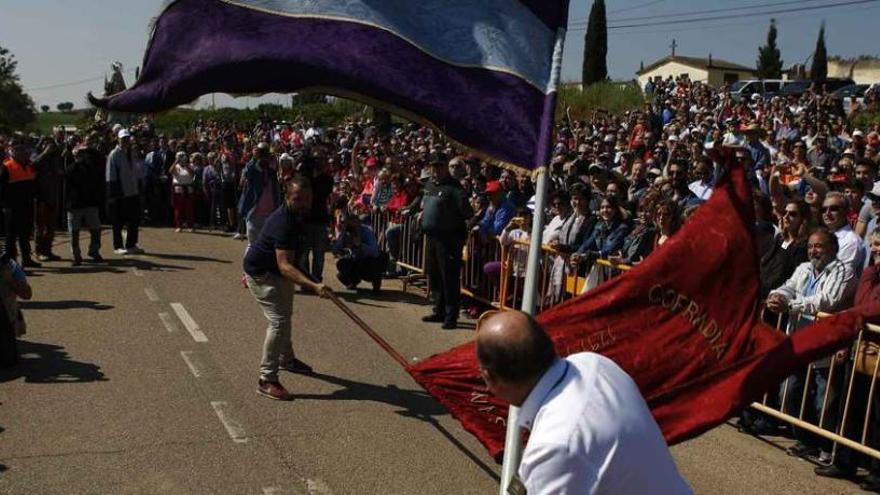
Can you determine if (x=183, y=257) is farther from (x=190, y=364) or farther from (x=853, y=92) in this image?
(x=853, y=92)

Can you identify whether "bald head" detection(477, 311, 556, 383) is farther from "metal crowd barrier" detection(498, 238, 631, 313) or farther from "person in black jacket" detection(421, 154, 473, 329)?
"person in black jacket" detection(421, 154, 473, 329)

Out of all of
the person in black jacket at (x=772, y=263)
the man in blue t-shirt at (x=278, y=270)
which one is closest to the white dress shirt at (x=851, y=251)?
the person in black jacket at (x=772, y=263)

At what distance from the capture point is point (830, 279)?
22.8 feet

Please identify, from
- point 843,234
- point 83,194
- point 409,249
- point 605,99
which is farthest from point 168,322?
point 605,99

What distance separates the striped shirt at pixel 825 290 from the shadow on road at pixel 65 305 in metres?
7.81

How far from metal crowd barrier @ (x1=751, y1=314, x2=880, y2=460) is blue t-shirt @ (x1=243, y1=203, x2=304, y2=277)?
385 cm

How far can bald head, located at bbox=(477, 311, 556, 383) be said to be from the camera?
2.63 meters

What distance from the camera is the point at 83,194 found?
1426 cm

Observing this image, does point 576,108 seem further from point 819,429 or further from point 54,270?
point 819,429

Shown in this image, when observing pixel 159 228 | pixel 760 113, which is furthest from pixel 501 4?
pixel 760 113

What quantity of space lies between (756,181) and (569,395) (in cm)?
982

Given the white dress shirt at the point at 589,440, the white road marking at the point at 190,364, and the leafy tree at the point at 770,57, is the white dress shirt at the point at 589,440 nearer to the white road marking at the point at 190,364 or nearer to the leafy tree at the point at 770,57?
the white road marking at the point at 190,364

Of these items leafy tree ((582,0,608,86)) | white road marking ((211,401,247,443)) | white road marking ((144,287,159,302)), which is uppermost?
leafy tree ((582,0,608,86))

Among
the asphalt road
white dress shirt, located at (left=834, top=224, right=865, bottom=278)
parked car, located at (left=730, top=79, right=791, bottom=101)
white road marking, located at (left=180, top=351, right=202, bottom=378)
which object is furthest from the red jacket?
parked car, located at (left=730, top=79, right=791, bottom=101)
